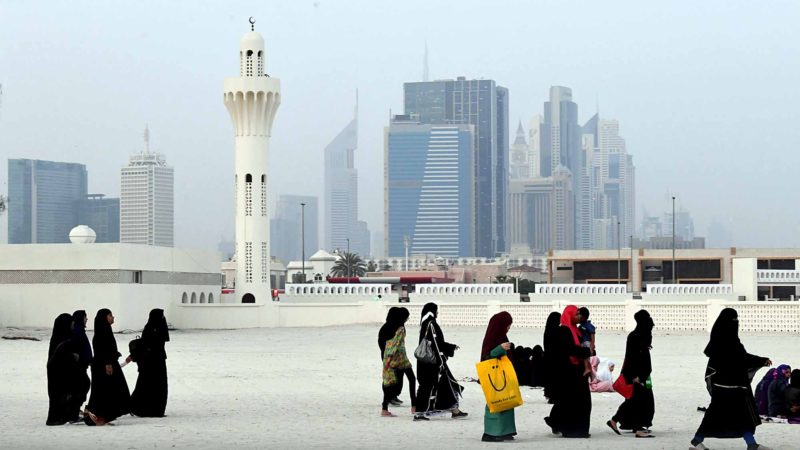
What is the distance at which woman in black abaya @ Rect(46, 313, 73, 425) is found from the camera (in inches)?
545

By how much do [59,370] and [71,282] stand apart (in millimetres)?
26847

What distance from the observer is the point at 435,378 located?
1434 centimetres

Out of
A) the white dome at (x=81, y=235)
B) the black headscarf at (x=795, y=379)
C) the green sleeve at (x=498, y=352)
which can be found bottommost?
the black headscarf at (x=795, y=379)

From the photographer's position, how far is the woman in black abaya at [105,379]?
14.0m

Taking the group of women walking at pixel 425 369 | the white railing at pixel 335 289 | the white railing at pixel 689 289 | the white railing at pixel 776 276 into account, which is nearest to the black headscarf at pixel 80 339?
the group of women walking at pixel 425 369

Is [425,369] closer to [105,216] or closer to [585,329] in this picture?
[585,329]

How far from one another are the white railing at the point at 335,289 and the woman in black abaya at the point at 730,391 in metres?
36.8

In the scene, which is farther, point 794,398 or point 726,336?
point 794,398

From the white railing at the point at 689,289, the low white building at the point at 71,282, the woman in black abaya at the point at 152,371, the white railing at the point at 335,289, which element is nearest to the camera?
the woman in black abaya at the point at 152,371

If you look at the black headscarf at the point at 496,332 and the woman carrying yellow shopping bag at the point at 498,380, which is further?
the black headscarf at the point at 496,332

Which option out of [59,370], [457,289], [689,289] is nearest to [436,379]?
[59,370]

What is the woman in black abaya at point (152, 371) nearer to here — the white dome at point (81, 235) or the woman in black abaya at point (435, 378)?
the woman in black abaya at point (435, 378)

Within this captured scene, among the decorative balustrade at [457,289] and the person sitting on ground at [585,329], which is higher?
the person sitting on ground at [585,329]

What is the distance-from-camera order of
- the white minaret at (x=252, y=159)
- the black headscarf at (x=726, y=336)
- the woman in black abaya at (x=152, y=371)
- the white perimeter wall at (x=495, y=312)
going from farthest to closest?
the white minaret at (x=252, y=159), the white perimeter wall at (x=495, y=312), the woman in black abaya at (x=152, y=371), the black headscarf at (x=726, y=336)
